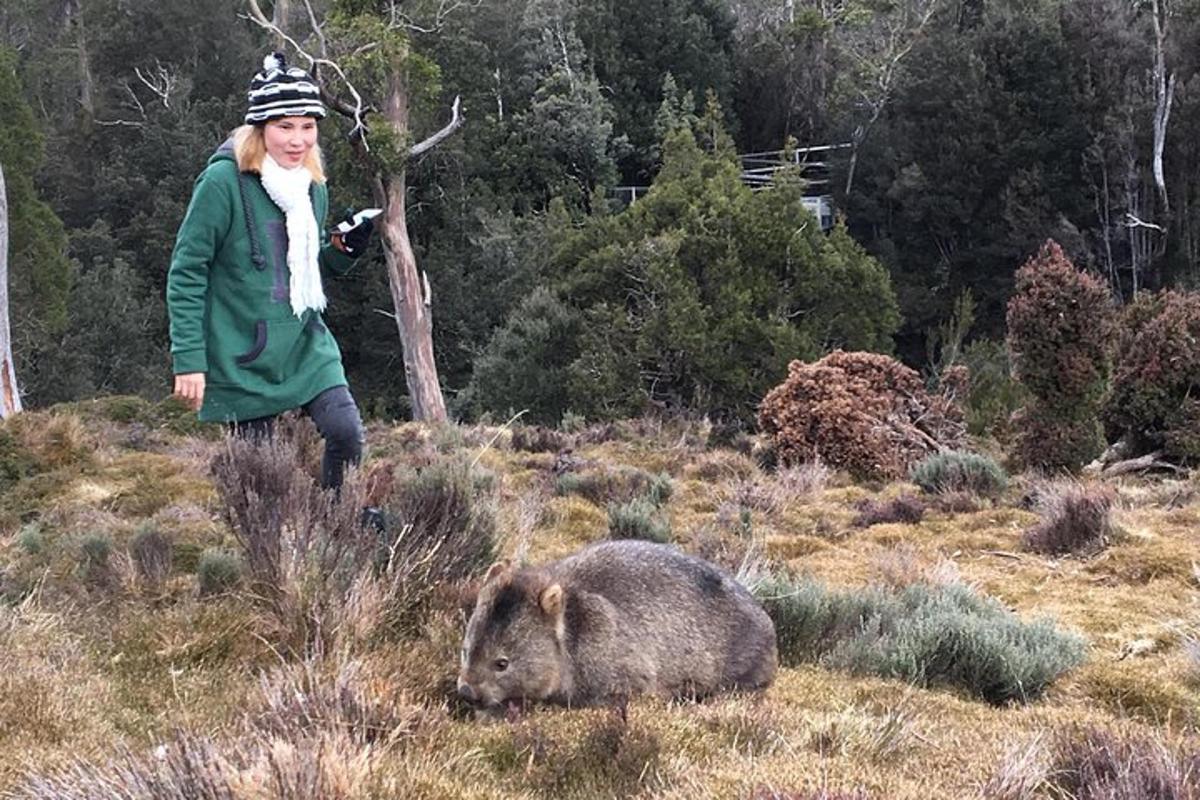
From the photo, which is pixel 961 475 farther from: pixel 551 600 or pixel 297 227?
pixel 551 600

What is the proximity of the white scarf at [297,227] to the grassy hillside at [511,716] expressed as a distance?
99cm

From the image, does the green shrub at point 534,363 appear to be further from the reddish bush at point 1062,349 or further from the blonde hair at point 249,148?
the blonde hair at point 249,148

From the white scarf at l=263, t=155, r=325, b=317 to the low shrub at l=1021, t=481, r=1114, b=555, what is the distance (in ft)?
18.2

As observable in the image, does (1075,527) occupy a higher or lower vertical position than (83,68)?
lower

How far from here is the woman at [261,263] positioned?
4.79 metres

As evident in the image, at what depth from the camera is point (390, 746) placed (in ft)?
9.73

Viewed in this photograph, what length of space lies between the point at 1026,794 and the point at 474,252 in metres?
35.4

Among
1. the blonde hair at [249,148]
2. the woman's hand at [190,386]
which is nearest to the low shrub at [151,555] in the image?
the woman's hand at [190,386]

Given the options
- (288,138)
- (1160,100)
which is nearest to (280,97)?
(288,138)

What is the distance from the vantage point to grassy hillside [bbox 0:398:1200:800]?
2744 millimetres

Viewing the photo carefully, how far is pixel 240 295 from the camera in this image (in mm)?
4863

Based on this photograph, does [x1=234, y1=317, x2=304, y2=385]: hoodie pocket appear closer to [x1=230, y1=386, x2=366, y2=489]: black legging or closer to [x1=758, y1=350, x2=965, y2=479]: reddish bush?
[x1=230, y1=386, x2=366, y2=489]: black legging

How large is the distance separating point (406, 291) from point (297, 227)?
52.8ft

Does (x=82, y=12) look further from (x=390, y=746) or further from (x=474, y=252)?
(x=390, y=746)
